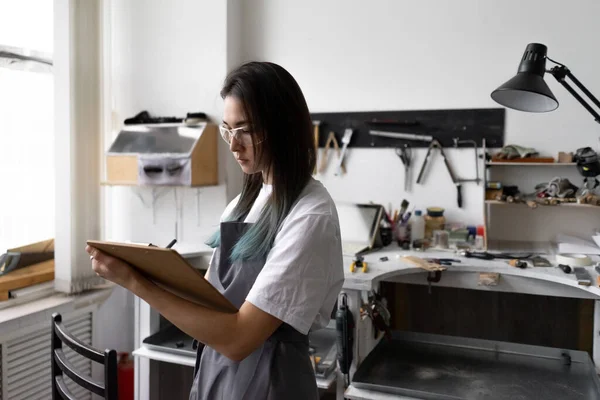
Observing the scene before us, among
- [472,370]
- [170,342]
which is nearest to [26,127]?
[170,342]

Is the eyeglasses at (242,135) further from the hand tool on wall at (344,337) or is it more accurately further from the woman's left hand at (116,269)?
the hand tool on wall at (344,337)

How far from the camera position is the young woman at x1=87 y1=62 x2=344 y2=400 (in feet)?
3.53

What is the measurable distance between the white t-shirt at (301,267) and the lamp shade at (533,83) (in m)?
1.05

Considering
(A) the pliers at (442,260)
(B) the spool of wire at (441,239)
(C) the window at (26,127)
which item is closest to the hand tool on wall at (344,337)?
(A) the pliers at (442,260)

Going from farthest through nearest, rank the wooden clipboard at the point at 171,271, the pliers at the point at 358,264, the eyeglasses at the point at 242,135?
the pliers at the point at 358,264 < the eyeglasses at the point at 242,135 < the wooden clipboard at the point at 171,271

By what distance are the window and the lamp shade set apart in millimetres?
2077

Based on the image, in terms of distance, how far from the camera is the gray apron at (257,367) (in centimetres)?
120

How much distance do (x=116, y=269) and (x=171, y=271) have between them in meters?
0.14

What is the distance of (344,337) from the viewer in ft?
6.37

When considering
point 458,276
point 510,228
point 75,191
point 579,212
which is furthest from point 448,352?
point 75,191

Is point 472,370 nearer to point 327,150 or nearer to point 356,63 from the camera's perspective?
point 327,150

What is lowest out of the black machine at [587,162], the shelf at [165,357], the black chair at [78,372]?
the shelf at [165,357]

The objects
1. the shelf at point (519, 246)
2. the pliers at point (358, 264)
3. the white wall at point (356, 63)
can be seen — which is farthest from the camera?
the white wall at point (356, 63)

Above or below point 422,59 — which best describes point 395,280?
below
